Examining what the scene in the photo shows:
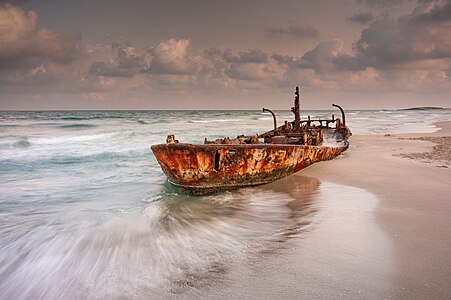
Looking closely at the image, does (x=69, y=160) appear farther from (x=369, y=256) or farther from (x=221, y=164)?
(x=369, y=256)

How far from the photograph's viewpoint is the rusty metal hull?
220 inches

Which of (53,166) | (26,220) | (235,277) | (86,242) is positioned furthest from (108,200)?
(53,166)

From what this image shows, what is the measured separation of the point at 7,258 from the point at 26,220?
167cm

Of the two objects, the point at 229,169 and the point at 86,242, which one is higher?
the point at 229,169

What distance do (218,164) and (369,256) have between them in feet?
10.2

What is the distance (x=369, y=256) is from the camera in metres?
3.24

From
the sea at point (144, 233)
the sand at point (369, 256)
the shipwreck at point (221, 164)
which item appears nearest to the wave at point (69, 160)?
the sea at point (144, 233)

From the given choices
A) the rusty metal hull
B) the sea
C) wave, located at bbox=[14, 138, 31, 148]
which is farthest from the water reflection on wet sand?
wave, located at bbox=[14, 138, 31, 148]

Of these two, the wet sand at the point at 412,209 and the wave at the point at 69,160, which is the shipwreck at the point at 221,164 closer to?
the wet sand at the point at 412,209

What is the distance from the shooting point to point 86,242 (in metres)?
4.30

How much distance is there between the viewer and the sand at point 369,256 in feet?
8.73

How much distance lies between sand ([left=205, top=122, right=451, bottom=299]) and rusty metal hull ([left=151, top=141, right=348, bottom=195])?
1445 mm

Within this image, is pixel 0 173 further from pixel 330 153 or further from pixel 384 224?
pixel 384 224

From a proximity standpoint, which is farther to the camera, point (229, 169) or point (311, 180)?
point (311, 180)
